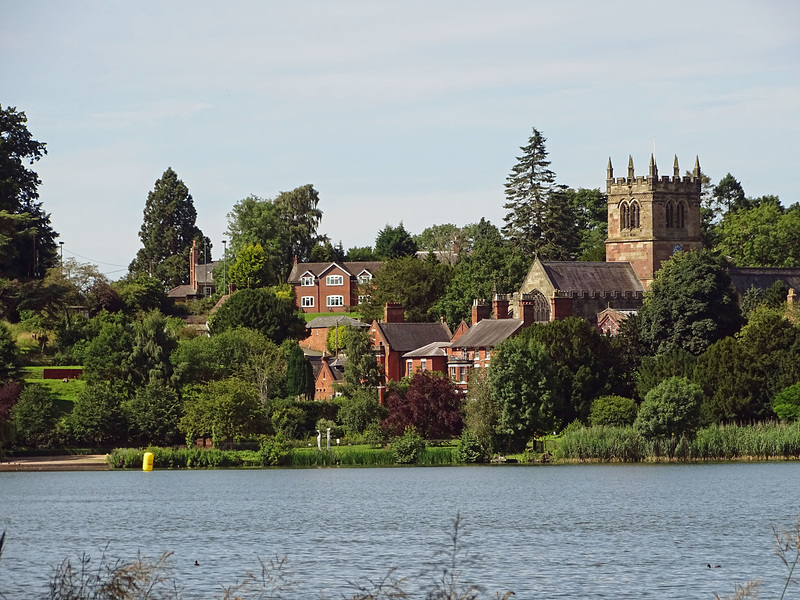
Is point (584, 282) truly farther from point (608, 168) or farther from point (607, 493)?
point (607, 493)

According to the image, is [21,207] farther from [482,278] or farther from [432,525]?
[432,525]

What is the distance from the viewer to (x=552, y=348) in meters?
81.9

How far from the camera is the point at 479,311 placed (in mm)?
103062

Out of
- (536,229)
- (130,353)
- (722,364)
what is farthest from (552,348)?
(536,229)

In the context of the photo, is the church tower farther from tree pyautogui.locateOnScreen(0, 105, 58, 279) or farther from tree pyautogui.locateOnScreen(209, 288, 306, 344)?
tree pyautogui.locateOnScreen(0, 105, 58, 279)

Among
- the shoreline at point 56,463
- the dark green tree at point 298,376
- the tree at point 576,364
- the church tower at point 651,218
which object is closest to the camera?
the shoreline at point 56,463

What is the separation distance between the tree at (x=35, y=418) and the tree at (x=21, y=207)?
886 inches

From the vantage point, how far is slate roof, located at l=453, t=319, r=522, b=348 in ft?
308

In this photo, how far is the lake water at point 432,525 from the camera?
3084cm

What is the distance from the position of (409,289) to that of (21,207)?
35.2m

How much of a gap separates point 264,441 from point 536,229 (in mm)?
65912

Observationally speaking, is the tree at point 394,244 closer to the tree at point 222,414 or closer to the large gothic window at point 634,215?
the large gothic window at point 634,215

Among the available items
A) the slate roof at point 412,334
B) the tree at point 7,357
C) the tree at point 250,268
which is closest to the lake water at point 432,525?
the tree at point 7,357

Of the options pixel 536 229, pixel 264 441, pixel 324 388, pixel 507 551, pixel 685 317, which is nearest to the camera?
pixel 507 551
